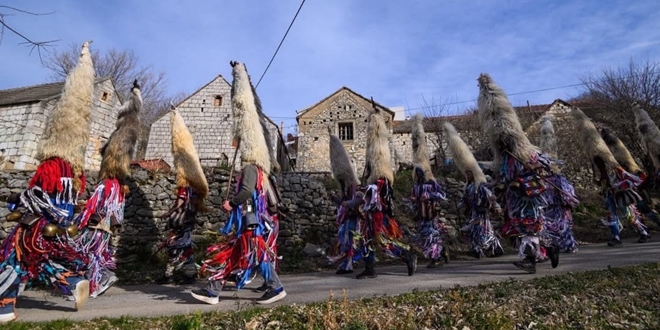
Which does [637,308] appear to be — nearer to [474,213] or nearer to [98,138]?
[474,213]

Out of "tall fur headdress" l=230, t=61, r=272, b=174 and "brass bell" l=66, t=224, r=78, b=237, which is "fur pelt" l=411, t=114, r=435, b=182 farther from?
"brass bell" l=66, t=224, r=78, b=237

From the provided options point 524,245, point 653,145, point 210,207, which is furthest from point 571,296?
point 653,145

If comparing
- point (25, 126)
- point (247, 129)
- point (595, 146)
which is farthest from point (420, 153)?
point (25, 126)

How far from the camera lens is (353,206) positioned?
628cm

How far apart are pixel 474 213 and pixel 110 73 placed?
99.3 ft

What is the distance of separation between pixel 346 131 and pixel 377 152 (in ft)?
69.4

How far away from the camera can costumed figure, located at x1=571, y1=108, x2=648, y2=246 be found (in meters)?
8.95

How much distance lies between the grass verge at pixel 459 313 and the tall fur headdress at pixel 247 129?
196cm

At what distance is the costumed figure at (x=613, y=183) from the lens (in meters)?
8.95

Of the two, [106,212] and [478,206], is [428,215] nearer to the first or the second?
[478,206]

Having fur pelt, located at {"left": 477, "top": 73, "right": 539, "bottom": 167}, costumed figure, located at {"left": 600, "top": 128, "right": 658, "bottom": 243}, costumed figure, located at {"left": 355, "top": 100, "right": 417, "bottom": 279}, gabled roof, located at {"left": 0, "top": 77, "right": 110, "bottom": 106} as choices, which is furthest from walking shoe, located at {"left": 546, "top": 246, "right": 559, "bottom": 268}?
gabled roof, located at {"left": 0, "top": 77, "right": 110, "bottom": 106}

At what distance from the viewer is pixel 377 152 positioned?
678 centimetres

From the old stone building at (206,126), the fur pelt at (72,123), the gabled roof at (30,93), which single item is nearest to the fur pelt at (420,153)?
the fur pelt at (72,123)

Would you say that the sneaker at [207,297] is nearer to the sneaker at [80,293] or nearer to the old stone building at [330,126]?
the sneaker at [80,293]
